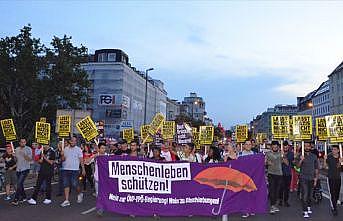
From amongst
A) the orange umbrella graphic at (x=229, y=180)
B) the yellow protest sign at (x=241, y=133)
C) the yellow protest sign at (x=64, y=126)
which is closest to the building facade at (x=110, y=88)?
the yellow protest sign at (x=241, y=133)

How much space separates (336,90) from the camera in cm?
11231

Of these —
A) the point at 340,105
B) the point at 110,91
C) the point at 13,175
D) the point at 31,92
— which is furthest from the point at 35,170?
the point at 340,105

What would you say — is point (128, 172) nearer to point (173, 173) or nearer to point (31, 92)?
point (173, 173)

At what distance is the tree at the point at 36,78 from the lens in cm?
3741

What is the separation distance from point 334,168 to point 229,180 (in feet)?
12.0

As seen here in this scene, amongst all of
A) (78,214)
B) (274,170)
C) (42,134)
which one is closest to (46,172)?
(78,214)

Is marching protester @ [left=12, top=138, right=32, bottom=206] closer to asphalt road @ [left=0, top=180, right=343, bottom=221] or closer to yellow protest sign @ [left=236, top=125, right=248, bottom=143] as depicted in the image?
asphalt road @ [left=0, top=180, right=343, bottom=221]

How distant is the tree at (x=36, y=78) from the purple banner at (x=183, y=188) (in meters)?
28.3

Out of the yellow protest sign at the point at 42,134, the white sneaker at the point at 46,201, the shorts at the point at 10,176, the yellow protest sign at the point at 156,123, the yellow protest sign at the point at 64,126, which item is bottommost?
the white sneaker at the point at 46,201

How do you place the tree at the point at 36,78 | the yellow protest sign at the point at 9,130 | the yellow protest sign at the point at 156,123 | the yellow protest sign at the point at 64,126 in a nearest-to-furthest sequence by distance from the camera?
the yellow protest sign at the point at 9,130 → the yellow protest sign at the point at 64,126 → the yellow protest sign at the point at 156,123 → the tree at the point at 36,78

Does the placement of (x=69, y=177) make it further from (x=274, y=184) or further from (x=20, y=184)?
(x=274, y=184)

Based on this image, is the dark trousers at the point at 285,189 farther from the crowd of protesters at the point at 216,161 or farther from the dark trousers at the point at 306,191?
the dark trousers at the point at 306,191

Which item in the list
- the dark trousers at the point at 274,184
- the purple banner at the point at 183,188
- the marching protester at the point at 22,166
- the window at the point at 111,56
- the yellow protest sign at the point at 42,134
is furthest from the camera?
the window at the point at 111,56

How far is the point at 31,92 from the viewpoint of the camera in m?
37.6
